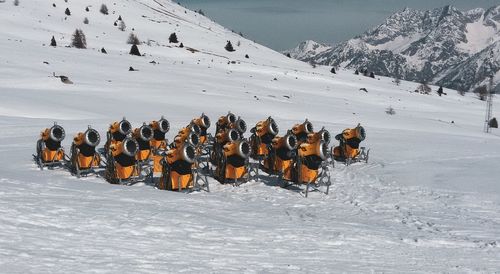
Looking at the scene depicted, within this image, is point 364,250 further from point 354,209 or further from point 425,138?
point 425,138

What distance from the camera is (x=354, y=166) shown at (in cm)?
2111

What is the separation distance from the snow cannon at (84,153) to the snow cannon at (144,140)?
6.26ft

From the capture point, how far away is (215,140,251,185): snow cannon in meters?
17.4

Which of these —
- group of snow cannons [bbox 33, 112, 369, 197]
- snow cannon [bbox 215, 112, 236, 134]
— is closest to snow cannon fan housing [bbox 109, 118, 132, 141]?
group of snow cannons [bbox 33, 112, 369, 197]

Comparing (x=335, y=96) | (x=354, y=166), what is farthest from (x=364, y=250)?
(x=335, y=96)

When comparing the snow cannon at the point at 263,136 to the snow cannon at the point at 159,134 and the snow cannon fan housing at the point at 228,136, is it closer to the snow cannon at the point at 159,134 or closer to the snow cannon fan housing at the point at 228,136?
the snow cannon fan housing at the point at 228,136

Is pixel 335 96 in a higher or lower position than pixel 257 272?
higher

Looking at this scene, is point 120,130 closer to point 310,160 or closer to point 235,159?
point 235,159

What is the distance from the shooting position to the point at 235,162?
57.3ft

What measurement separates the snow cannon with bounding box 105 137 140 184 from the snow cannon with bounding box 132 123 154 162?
238 cm

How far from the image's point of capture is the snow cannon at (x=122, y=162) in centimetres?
1662

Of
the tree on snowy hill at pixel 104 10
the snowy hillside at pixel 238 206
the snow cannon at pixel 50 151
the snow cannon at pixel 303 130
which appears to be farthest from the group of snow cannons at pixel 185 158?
the tree on snowy hill at pixel 104 10

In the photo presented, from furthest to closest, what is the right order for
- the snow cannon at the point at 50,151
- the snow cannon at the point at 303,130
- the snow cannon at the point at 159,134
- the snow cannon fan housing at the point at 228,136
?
the snow cannon at the point at 303,130, the snow cannon at the point at 159,134, the snow cannon fan housing at the point at 228,136, the snow cannon at the point at 50,151

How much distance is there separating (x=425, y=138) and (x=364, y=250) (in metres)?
19.9
